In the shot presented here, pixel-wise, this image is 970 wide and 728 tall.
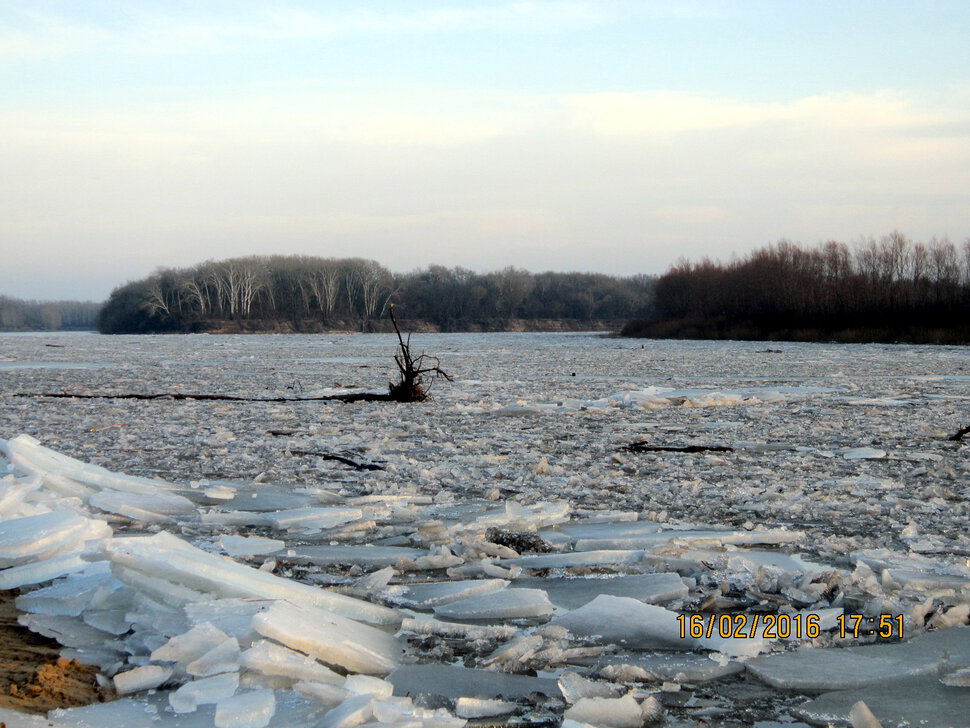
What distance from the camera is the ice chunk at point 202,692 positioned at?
1935 mm

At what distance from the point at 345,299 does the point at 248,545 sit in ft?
295

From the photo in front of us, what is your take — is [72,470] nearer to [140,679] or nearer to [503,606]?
[140,679]

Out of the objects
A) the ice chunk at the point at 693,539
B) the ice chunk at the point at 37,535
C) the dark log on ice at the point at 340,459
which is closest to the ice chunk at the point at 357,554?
the ice chunk at the point at 693,539

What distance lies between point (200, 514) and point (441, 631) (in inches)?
72.3

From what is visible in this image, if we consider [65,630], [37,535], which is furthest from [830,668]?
[37,535]

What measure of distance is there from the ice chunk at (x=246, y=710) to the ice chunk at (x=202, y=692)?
0.09 feet

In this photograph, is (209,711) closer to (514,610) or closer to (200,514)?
(514,610)

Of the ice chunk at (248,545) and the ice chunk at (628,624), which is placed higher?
the ice chunk at (248,545)

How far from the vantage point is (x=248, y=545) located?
3.34 m

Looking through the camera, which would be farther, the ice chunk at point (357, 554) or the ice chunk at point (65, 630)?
the ice chunk at point (357, 554)

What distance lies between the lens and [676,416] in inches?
314

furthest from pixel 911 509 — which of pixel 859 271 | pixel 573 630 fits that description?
pixel 859 271

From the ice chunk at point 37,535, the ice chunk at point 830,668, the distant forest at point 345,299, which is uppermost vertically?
the distant forest at point 345,299

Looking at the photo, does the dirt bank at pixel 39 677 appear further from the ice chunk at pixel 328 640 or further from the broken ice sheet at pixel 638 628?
the broken ice sheet at pixel 638 628
